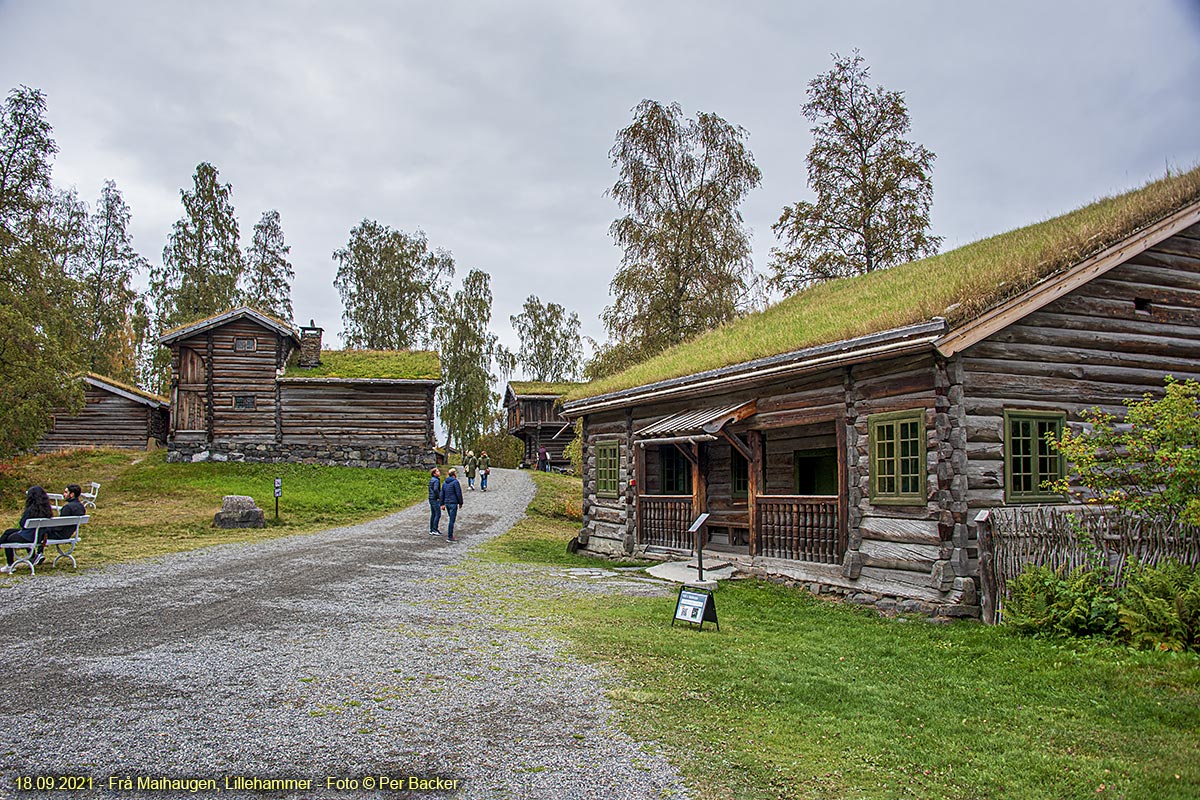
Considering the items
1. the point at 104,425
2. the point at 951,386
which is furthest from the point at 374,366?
the point at 951,386

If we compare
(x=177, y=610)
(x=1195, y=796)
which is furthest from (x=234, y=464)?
(x=1195, y=796)

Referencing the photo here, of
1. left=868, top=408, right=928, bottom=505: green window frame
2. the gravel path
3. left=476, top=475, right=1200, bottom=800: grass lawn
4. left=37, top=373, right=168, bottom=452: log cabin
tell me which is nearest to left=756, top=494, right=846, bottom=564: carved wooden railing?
left=868, top=408, right=928, bottom=505: green window frame

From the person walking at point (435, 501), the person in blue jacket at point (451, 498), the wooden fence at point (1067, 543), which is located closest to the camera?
the wooden fence at point (1067, 543)

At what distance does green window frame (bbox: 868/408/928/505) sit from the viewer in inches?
435

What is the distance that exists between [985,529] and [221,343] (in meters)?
33.2

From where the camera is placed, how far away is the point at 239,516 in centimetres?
2236

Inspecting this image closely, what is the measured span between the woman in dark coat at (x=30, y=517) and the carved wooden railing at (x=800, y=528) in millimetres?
11707

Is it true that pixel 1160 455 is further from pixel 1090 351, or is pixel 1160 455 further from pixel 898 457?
pixel 1090 351

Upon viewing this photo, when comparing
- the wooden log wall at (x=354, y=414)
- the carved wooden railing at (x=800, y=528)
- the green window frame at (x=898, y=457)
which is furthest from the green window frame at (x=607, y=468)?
the wooden log wall at (x=354, y=414)

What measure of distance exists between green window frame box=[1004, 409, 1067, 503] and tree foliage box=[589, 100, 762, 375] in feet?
73.2

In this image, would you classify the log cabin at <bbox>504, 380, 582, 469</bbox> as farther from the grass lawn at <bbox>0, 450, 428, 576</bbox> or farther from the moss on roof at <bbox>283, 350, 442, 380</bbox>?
the grass lawn at <bbox>0, 450, 428, 576</bbox>

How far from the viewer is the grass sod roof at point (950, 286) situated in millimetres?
11086

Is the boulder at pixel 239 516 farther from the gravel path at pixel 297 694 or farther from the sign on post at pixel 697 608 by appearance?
the sign on post at pixel 697 608

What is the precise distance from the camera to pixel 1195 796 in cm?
486
